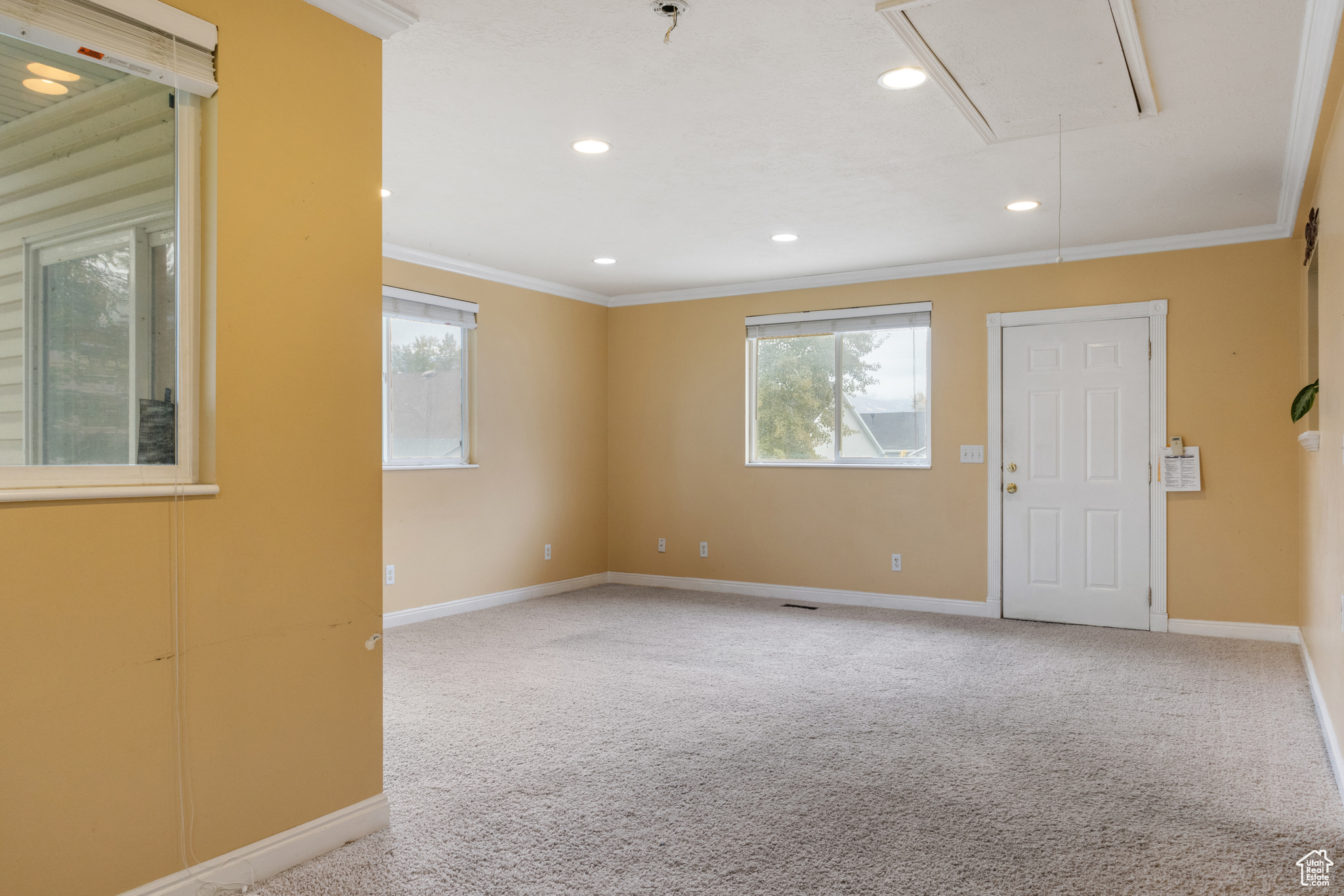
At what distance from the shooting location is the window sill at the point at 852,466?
5945 mm

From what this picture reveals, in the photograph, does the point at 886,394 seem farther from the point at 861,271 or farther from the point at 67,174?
the point at 67,174

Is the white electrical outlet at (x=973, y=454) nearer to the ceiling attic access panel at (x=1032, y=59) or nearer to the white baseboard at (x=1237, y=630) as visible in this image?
the white baseboard at (x=1237, y=630)

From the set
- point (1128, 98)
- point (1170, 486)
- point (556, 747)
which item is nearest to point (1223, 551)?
point (1170, 486)

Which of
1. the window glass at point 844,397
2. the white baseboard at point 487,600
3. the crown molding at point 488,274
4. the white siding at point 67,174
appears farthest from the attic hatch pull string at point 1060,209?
the white baseboard at point 487,600

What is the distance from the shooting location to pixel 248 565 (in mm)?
2184

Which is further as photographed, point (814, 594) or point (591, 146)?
point (814, 594)

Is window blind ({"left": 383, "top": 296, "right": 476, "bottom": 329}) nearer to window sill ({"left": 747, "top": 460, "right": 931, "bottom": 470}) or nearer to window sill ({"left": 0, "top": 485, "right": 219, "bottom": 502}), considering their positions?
window sill ({"left": 747, "top": 460, "right": 931, "bottom": 470})

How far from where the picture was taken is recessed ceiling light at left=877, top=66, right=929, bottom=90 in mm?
2834

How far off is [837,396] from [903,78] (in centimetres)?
357

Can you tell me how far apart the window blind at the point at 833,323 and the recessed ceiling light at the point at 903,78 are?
10.1 ft

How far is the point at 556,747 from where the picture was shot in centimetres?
318

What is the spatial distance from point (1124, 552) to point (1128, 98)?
315 cm

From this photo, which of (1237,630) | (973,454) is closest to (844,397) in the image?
(973,454)

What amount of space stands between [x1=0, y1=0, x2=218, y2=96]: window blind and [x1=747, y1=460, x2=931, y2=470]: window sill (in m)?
4.81
